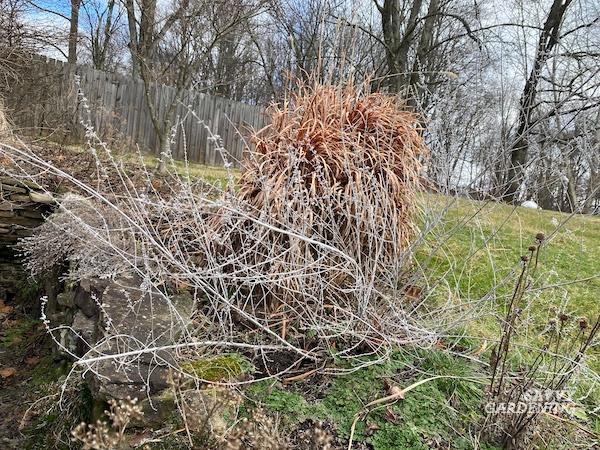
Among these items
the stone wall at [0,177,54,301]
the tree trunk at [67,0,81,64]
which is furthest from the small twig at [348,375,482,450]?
the tree trunk at [67,0,81,64]

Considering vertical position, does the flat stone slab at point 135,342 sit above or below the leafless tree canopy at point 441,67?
below

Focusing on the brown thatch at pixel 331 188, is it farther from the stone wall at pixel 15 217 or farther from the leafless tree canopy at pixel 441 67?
the stone wall at pixel 15 217

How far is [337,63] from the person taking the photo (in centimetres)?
287

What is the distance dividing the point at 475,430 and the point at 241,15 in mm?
6537

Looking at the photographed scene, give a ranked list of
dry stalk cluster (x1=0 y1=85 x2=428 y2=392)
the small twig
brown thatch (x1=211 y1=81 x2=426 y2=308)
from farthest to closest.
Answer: brown thatch (x1=211 y1=81 x2=426 y2=308), dry stalk cluster (x1=0 y1=85 x2=428 y2=392), the small twig

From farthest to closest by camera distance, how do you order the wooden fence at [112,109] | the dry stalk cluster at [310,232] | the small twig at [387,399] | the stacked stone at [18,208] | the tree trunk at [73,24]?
the tree trunk at [73,24]
the wooden fence at [112,109]
the stacked stone at [18,208]
the dry stalk cluster at [310,232]
the small twig at [387,399]

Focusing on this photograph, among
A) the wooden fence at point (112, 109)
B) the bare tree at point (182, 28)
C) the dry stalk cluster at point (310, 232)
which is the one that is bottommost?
the dry stalk cluster at point (310, 232)

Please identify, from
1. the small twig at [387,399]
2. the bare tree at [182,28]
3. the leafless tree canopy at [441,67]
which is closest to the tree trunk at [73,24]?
the leafless tree canopy at [441,67]

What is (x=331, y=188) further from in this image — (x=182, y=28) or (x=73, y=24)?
(x=73, y=24)

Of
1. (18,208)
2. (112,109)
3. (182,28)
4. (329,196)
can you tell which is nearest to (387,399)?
(329,196)

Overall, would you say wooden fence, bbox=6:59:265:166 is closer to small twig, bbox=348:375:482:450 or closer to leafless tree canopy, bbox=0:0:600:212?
leafless tree canopy, bbox=0:0:600:212

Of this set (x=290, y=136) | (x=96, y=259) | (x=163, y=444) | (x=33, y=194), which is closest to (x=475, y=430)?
(x=163, y=444)

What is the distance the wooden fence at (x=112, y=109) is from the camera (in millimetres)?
6883

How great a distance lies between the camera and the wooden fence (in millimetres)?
6883
